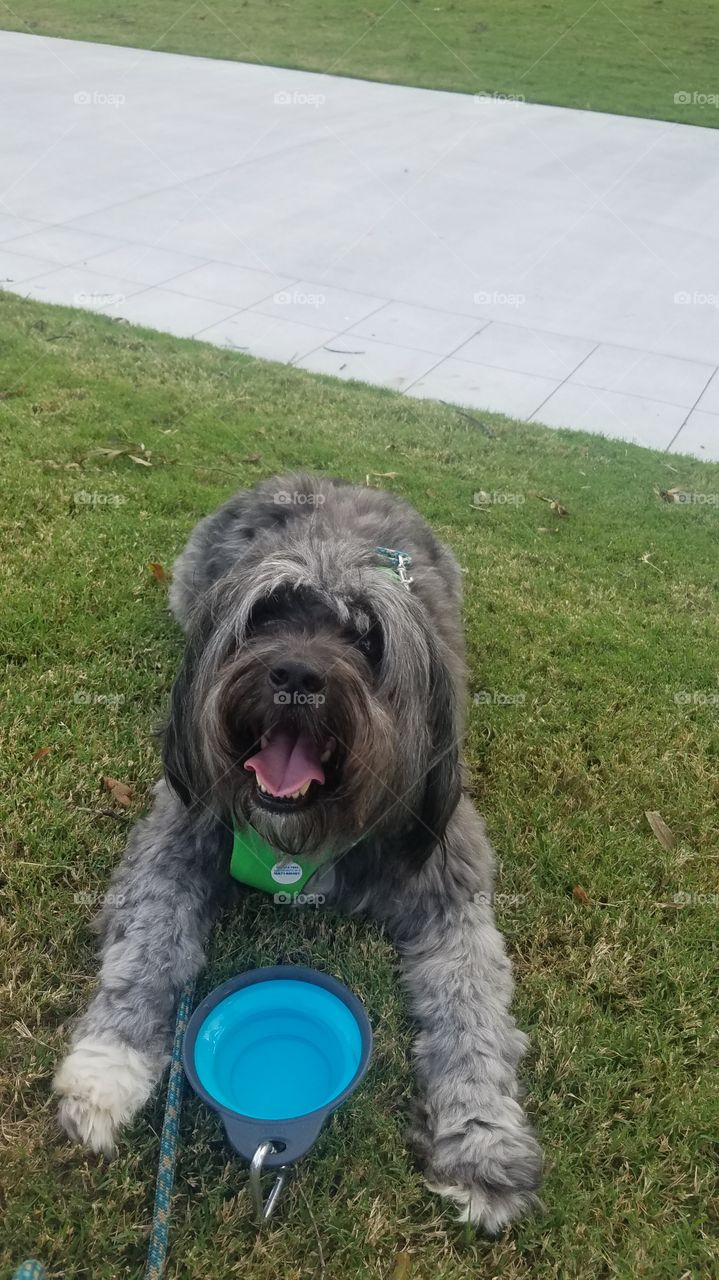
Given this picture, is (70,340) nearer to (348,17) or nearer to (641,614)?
(641,614)

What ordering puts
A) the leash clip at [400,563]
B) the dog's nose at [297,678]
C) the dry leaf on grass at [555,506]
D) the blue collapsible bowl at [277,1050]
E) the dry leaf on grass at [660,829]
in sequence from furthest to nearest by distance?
the dry leaf on grass at [555,506]
the dry leaf on grass at [660,829]
the leash clip at [400,563]
the dog's nose at [297,678]
the blue collapsible bowl at [277,1050]

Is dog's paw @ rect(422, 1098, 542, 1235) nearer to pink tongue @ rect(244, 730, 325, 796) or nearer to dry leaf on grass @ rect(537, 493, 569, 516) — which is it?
pink tongue @ rect(244, 730, 325, 796)

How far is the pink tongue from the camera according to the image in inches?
115

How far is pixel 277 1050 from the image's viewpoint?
277cm

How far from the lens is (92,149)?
52.5 feet

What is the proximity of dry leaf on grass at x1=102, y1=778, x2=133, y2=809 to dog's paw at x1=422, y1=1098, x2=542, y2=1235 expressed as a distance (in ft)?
5.62

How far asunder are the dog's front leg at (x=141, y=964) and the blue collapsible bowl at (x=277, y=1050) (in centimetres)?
32

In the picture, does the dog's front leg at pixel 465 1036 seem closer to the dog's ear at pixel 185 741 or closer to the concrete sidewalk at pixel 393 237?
the dog's ear at pixel 185 741

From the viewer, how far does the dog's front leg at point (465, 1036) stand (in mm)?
2697

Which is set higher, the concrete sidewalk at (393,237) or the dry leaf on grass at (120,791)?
the dry leaf on grass at (120,791)

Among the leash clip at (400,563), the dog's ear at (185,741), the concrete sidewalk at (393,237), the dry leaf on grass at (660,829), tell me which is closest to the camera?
the dog's ear at (185,741)

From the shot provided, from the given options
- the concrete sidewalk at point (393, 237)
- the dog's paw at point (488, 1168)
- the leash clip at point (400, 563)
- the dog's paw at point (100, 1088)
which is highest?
the leash clip at point (400, 563)

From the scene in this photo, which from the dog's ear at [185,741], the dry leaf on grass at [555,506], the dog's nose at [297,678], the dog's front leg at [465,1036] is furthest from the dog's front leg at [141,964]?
the dry leaf on grass at [555,506]

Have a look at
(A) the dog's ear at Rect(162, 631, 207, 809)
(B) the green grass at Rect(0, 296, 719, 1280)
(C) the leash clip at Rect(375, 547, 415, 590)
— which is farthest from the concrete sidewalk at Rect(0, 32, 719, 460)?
(A) the dog's ear at Rect(162, 631, 207, 809)
